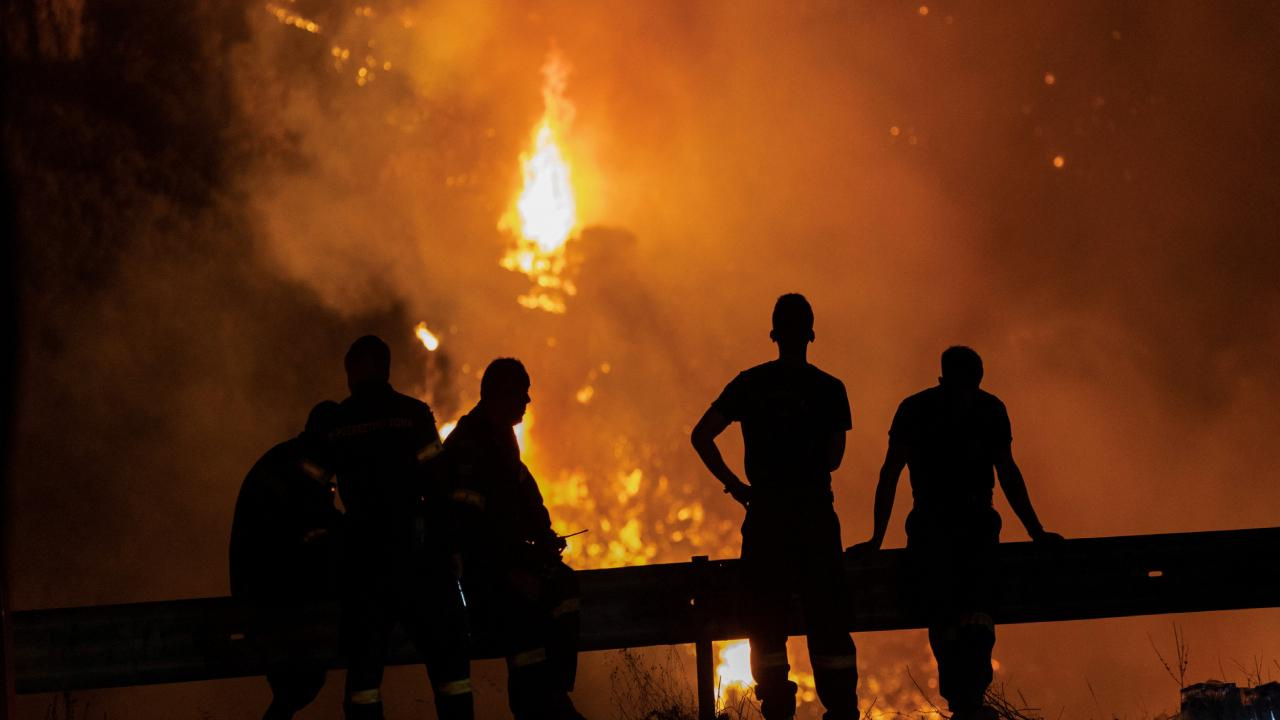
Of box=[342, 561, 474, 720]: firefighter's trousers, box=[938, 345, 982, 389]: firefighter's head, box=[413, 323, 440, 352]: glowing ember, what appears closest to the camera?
box=[342, 561, 474, 720]: firefighter's trousers

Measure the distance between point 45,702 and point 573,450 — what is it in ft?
40.6

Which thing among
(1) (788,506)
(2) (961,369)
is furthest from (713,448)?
(2) (961,369)

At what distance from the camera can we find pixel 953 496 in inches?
241

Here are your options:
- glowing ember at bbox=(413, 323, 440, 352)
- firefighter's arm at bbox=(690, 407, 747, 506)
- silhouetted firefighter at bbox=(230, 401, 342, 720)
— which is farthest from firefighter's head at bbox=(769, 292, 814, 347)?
glowing ember at bbox=(413, 323, 440, 352)

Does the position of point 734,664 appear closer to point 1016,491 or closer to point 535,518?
point 1016,491

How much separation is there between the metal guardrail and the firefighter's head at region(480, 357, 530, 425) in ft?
3.08

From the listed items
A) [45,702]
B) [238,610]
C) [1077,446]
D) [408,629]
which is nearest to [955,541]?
[408,629]

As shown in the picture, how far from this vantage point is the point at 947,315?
28.6 metres

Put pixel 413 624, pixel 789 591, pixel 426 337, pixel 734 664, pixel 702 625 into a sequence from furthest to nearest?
pixel 426 337
pixel 734 664
pixel 702 625
pixel 789 591
pixel 413 624

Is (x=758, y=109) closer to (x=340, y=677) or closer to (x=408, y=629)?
(x=340, y=677)

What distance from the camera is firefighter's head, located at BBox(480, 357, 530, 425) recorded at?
591 centimetres

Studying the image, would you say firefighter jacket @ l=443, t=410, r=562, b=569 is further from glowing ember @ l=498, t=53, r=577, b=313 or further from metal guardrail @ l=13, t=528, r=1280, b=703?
glowing ember @ l=498, t=53, r=577, b=313

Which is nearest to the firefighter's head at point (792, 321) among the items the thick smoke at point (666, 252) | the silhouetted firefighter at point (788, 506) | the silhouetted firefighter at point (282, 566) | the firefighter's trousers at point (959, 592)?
the silhouetted firefighter at point (788, 506)

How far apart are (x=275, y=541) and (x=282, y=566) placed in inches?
4.9
